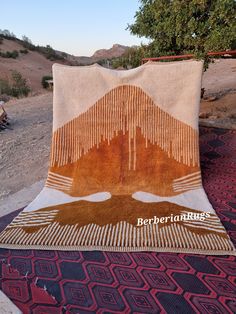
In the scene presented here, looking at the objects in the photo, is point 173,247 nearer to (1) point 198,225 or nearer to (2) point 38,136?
(1) point 198,225

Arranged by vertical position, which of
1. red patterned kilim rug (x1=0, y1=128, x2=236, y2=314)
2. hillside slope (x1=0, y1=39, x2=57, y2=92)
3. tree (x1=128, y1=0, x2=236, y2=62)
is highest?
hillside slope (x1=0, y1=39, x2=57, y2=92)

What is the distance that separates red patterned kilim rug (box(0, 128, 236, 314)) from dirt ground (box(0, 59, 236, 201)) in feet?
5.63

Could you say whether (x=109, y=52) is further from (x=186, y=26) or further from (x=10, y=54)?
(x=186, y=26)

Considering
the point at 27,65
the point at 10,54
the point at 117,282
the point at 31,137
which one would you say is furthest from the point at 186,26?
the point at 10,54

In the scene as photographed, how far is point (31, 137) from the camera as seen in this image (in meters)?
5.81

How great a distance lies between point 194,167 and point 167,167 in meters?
0.29

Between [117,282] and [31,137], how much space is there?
4.52 metres

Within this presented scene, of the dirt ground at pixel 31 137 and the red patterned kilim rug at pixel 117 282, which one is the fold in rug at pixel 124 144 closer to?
the red patterned kilim rug at pixel 117 282

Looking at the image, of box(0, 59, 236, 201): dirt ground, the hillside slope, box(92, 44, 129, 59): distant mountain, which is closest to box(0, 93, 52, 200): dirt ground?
box(0, 59, 236, 201): dirt ground

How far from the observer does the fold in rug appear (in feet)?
9.18

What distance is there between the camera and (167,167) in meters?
3.25

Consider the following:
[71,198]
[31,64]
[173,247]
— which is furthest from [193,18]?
[31,64]

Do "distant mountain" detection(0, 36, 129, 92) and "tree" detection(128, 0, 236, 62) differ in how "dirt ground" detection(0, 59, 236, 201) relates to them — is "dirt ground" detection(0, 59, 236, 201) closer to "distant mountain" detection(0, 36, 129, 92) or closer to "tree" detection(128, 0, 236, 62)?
"tree" detection(128, 0, 236, 62)

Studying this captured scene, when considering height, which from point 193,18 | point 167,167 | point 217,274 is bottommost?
point 217,274
